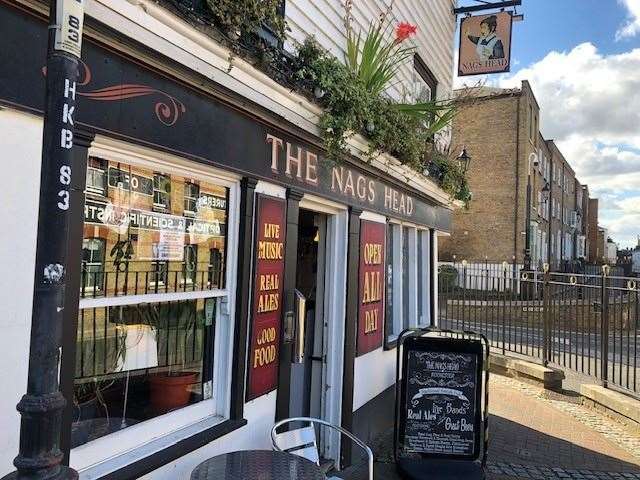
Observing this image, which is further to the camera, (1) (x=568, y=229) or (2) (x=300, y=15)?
(1) (x=568, y=229)

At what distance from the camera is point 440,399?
5.13m

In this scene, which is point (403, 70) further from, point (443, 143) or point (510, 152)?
point (510, 152)

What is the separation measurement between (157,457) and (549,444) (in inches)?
203

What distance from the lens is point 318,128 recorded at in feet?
13.8

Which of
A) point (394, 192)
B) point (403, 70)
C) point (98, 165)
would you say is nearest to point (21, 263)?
point (98, 165)

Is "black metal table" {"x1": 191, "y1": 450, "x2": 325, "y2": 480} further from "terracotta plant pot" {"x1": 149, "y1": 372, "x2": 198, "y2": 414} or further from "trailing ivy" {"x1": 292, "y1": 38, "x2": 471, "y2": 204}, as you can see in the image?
"trailing ivy" {"x1": 292, "y1": 38, "x2": 471, "y2": 204}

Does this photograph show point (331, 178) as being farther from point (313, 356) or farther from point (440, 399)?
point (440, 399)

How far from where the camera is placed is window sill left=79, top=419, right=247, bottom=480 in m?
2.57

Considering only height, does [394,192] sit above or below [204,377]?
above

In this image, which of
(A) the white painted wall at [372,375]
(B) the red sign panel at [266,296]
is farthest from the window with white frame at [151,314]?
(A) the white painted wall at [372,375]

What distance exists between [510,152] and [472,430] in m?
21.2

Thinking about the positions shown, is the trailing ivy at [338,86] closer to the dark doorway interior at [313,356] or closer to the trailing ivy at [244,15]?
the trailing ivy at [244,15]

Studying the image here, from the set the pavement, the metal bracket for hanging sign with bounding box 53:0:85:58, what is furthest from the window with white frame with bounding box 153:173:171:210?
the pavement

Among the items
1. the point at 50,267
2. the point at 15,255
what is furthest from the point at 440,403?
the point at 50,267
